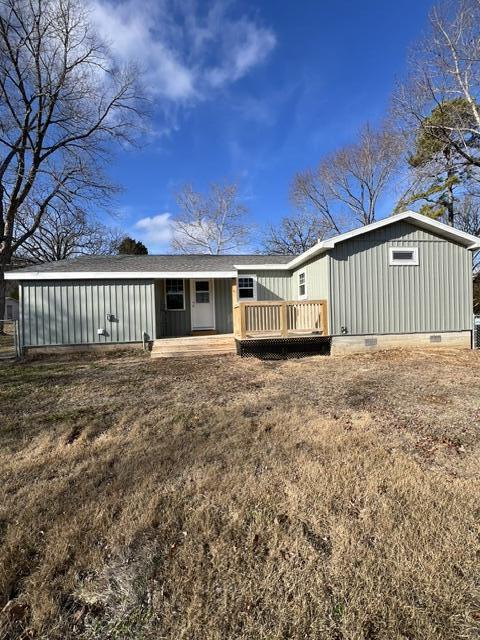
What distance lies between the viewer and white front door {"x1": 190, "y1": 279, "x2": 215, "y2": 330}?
38.2 feet

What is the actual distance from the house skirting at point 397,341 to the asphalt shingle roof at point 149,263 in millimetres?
4123

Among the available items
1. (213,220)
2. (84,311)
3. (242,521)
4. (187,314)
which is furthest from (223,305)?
(213,220)

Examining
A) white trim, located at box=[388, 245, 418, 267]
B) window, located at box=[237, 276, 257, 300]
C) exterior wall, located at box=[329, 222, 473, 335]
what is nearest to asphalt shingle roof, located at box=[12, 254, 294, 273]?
window, located at box=[237, 276, 257, 300]

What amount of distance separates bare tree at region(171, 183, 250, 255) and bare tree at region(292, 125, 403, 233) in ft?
17.3

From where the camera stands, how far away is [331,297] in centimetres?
901

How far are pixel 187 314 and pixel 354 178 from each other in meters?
18.6

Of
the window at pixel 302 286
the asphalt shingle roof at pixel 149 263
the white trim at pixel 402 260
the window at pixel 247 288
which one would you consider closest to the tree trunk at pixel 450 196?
the white trim at pixel 402 260

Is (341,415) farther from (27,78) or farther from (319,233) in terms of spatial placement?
(319,233)

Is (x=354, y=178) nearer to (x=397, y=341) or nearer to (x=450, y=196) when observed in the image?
(x=450, y=196)

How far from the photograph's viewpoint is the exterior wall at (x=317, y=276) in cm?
918

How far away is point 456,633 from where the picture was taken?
4.84ft

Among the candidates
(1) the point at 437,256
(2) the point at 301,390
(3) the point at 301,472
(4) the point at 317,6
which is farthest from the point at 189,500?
(4) the point at 317,6

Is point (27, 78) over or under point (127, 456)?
over

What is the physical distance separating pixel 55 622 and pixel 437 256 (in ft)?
35.8
